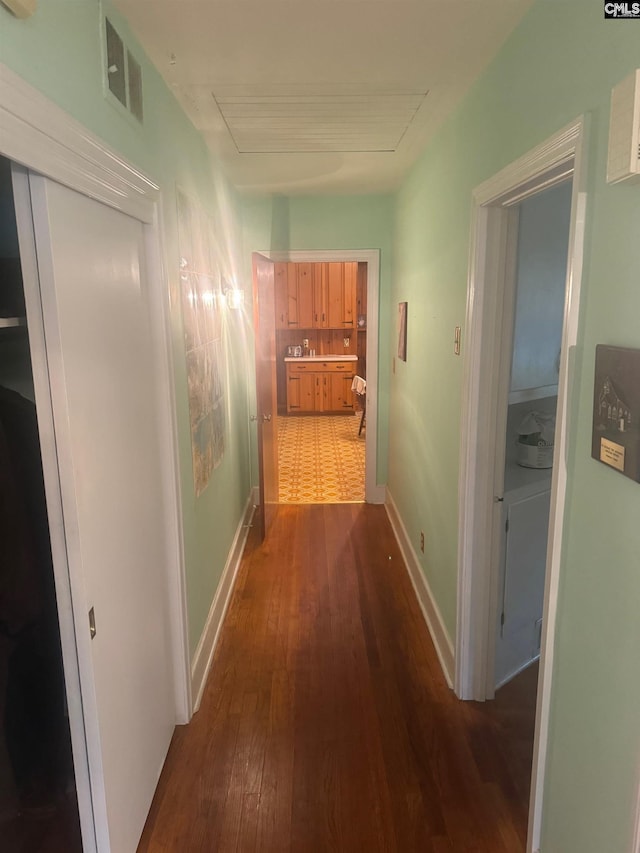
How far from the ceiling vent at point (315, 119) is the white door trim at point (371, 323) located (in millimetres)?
1332

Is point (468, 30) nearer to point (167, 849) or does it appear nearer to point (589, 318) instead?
point (589, 318)

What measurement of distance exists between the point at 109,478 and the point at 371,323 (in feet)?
10.6

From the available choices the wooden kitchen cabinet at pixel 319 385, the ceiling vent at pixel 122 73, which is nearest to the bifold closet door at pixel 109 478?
the ceiling vent at pixel 122 73

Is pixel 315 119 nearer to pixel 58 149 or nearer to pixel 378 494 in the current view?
pixel 58 149

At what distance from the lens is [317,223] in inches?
166

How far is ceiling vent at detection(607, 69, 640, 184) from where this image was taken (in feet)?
3.32

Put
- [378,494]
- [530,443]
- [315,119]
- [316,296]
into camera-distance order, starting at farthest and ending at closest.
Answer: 1. [316,296]
2. [378,494]
3. [530,443]
4. [315,119]

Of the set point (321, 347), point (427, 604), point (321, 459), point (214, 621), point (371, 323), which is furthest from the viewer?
point (321, 347)

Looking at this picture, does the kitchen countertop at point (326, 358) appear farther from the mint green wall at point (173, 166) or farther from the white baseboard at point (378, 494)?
the mint green wall at point (173, 166)

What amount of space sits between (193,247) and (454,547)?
71.2 inches

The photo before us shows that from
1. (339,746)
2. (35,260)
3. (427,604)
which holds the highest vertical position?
(35,260)

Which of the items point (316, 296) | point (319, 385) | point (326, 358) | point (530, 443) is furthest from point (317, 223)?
point (319, 385)

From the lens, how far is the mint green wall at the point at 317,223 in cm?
416

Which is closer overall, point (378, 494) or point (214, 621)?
point (214, 621)
